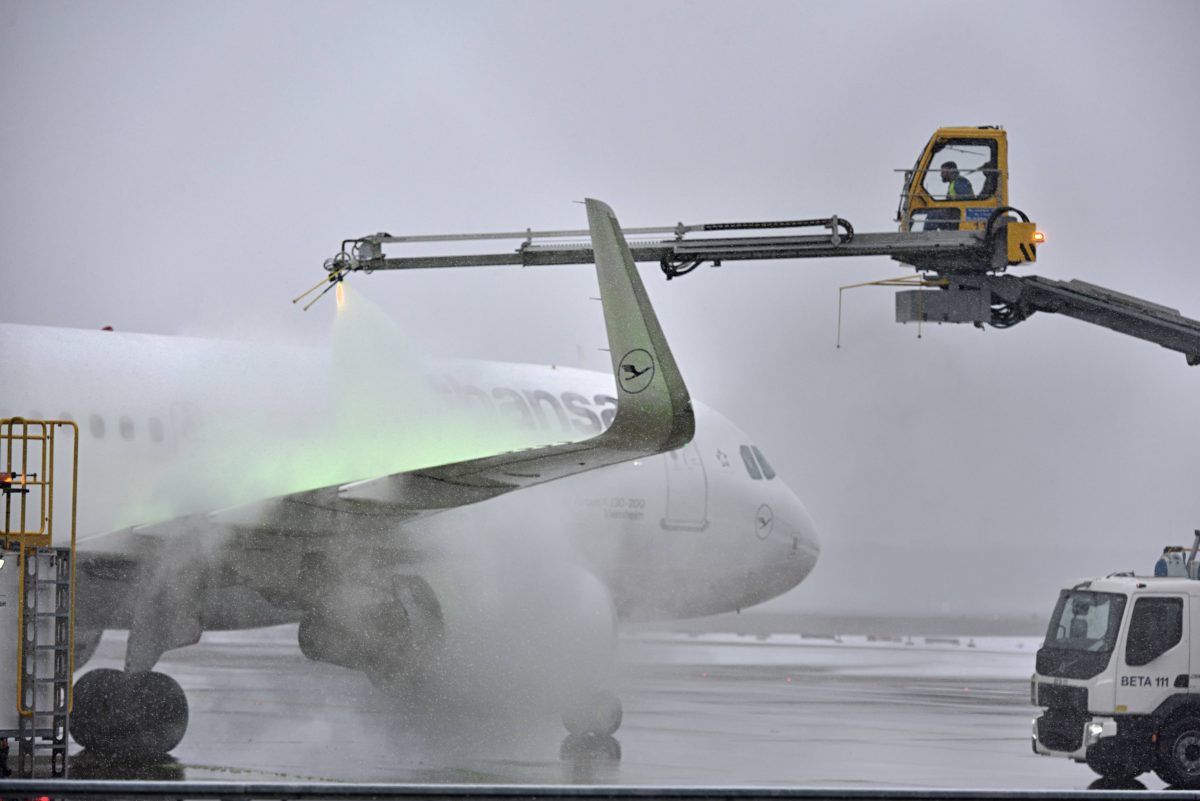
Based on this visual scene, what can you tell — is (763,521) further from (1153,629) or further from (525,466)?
(525,466)

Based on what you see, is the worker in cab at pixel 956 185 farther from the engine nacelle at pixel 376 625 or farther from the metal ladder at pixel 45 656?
the metal ladder at pixel 45 656

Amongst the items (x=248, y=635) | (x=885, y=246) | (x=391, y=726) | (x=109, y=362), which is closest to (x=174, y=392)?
(x=109, y=362)

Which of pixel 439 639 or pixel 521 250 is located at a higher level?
pixel 521 250

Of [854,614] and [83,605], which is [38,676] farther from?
[854,614]

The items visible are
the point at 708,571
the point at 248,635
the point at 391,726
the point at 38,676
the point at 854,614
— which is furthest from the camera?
the point at 854,614

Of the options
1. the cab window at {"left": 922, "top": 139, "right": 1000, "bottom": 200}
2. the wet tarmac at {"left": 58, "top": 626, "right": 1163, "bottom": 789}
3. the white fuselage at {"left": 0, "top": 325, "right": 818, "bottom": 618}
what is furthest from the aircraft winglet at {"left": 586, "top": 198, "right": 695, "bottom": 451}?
the cab window at {"left": 922, "top": 139, "right": 1000, "bottom": 200}

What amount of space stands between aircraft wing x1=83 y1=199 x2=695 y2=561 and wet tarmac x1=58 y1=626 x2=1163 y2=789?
2305 millimetres

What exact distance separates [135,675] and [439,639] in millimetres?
3381

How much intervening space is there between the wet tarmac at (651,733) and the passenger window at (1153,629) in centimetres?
138

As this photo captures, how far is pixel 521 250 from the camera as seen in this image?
18484mm

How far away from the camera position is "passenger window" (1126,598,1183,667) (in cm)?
1569

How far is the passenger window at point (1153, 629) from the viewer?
15688 millimetres

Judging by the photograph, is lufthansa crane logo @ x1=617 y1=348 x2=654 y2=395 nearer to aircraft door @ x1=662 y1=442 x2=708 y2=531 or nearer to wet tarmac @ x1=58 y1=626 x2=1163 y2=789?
wet tarmac @ x1=58 y1=626 x2=1163 y2=789

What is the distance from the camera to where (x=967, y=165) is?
17.8 metres
